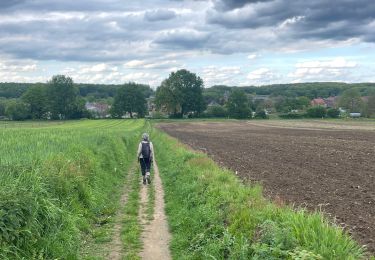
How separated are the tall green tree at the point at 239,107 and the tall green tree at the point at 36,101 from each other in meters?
53.7

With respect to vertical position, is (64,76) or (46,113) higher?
(64,76)

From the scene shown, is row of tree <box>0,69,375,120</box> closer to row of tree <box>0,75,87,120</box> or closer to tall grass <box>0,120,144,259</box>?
row of tree <box>0,75,87,120</box>

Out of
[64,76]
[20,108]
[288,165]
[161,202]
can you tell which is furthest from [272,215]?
[64,76]

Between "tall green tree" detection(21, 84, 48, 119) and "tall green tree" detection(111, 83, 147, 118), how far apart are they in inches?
777

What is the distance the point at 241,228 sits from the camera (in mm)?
8125

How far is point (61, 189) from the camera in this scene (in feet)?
34.2

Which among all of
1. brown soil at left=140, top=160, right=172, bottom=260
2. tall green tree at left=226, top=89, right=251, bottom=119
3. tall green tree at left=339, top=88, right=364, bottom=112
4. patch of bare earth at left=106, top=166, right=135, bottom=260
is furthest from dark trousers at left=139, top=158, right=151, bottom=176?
tall green tree at left=339, top=88, right=364, bottom=112

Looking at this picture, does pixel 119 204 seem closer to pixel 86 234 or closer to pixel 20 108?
pixel 86 234

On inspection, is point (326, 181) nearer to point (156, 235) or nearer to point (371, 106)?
point (156, 235)

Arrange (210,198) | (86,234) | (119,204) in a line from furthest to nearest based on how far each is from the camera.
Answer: (119,204), (210,198), (86,234)

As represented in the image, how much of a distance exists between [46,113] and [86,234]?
116m

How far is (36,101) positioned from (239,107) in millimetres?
58155

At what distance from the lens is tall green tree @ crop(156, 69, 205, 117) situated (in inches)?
5064

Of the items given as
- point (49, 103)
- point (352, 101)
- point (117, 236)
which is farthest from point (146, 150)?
point (352, 101)
